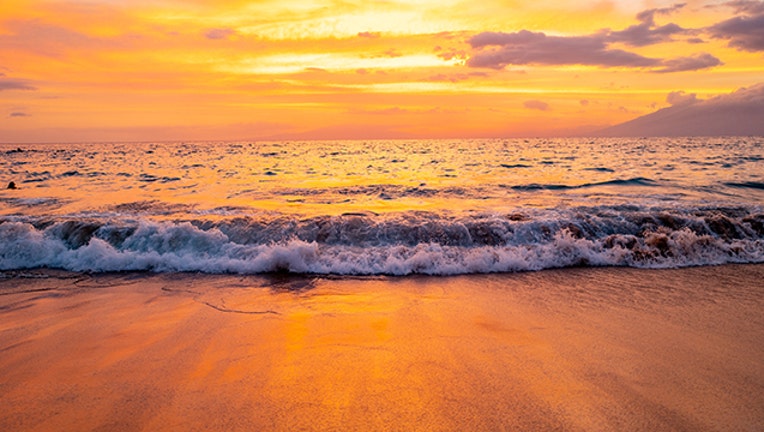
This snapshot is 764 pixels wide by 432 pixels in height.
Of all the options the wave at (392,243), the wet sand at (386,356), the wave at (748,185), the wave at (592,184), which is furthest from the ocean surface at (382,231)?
the wave at (592,184)

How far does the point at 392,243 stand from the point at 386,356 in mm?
5765

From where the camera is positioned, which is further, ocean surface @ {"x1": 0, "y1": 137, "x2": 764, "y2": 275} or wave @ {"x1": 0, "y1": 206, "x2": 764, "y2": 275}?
ocean surface @ {"x1": 0, "y1": 137, "x2": 764, "y2": 275}

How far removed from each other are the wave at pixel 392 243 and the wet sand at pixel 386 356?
1.23m

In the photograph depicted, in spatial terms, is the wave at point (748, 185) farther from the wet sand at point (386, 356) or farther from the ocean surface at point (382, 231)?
the wet sand at point (386, 356)

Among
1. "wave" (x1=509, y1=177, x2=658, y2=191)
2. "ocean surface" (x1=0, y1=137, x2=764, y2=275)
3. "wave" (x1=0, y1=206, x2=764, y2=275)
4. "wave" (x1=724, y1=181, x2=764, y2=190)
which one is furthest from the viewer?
"wave" (x1=509, y1=177, x2=658, y2=191)

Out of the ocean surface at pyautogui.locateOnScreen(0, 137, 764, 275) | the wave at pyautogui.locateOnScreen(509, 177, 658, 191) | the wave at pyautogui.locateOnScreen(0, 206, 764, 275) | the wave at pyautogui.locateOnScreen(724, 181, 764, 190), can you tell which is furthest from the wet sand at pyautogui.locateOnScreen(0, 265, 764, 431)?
the wave at pyautogui.locateOnScreen(724, 181, 764, 190)

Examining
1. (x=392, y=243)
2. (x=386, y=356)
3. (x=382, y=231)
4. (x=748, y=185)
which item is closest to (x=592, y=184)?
(x=748, y=185)

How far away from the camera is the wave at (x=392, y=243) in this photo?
895cm

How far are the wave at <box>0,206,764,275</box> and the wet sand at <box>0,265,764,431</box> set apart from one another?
1.23m

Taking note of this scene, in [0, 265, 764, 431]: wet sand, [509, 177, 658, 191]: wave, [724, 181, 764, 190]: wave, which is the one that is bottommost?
[0, 265, 764, 431]: wet sand

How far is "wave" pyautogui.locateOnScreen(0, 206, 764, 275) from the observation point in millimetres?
8945

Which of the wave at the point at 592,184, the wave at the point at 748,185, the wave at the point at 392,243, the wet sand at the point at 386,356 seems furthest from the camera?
the wave at the point at 592,184

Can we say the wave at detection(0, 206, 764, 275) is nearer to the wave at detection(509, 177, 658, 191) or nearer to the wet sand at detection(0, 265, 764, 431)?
the wet sand at detection(0, 265, 764, 431)

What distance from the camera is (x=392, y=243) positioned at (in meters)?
10.4
